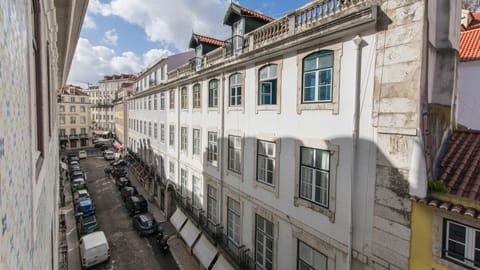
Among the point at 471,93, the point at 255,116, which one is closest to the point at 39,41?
the point at 255,116

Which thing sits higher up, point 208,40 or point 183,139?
point 208,40

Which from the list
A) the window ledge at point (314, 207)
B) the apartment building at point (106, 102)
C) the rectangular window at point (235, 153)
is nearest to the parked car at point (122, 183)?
the rectangular window at point (235, 153)

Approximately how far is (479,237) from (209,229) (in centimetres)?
1205

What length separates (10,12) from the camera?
4.44ft

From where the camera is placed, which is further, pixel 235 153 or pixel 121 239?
pixel 121 239

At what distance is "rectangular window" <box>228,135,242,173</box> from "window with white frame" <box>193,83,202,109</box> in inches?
175

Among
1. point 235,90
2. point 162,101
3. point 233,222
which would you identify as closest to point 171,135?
point 162,101

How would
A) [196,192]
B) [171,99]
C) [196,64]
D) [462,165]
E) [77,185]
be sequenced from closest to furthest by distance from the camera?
[462,165]
[196,192]
[196,64]
[171,99]
[77,185]

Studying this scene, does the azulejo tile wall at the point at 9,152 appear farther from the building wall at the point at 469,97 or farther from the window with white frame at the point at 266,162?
the building wall at the point at 469,97

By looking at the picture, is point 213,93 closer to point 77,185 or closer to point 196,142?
point 196,142

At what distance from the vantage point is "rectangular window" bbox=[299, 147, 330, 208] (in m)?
8.02

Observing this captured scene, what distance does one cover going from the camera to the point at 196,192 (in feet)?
54.4

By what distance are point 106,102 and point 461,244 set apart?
90.0 m

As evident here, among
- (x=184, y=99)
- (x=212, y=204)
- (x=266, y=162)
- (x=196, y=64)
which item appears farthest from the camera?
(x=184, y=99)
